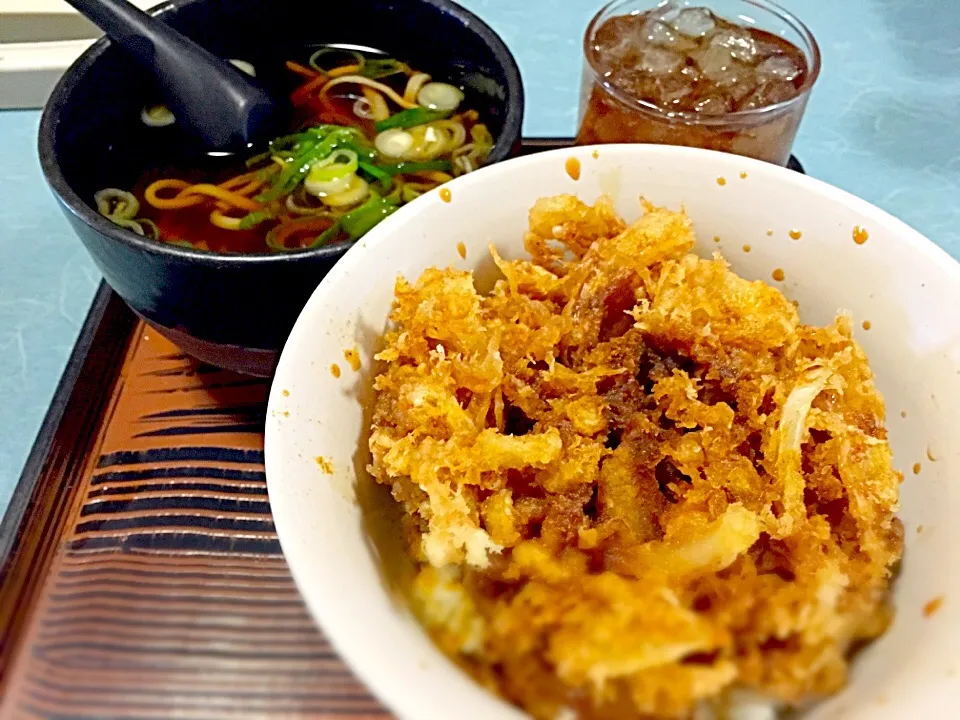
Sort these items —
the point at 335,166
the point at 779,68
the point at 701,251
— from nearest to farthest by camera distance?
the point at 701,251, the point at 779,68, the point at 335,166

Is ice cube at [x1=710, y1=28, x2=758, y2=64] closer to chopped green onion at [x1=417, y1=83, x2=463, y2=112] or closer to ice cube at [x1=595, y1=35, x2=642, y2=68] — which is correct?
ice cube at [x1=595, y1=35, x2=642, y2=68]

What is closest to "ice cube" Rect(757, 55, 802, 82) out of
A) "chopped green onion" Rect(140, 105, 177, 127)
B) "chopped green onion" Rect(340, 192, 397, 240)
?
"chopped green onion" Rect(340, 192, 397, 240)

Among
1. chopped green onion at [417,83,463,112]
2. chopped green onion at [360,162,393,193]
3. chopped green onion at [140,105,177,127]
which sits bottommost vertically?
chopped green onion at [360,162,393,193]

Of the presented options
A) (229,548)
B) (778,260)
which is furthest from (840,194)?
(229,548)

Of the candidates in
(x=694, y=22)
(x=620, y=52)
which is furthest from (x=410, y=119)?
(x=694, y=22)

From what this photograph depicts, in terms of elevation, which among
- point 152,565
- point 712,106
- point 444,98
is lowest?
point 152,565

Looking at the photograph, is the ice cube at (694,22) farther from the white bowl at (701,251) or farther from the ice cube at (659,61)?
the white bowl at (701,251)

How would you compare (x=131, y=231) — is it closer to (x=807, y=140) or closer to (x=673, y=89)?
(x=673, y=89)
